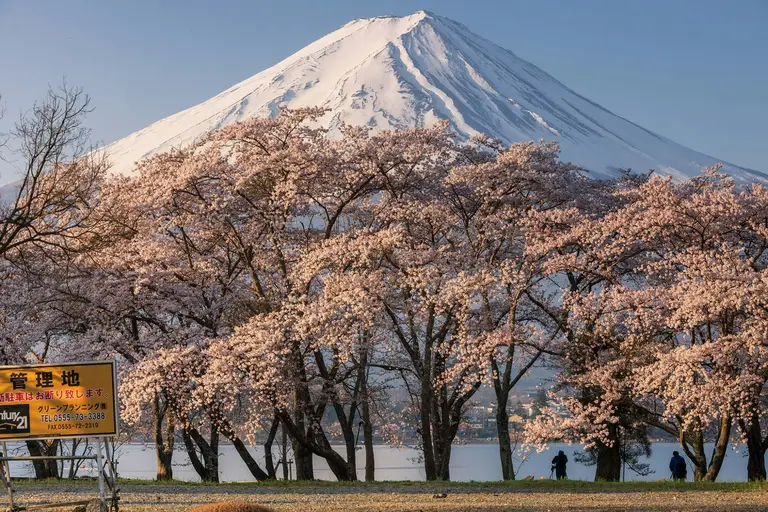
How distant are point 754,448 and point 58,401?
59.8 feet

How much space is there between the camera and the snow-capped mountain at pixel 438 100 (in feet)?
377

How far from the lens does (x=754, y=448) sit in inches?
957

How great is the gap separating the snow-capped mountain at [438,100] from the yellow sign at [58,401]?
90.0 meters

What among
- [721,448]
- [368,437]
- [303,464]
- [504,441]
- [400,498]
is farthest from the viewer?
[368,437]

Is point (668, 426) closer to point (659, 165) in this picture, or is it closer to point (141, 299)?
point (141, 299)

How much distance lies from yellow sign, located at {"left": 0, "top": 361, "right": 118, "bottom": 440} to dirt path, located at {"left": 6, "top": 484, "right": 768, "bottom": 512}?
310 centimetres

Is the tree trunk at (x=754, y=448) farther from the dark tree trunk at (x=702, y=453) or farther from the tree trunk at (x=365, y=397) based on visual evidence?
the tree trunk at (x=365, y=397)

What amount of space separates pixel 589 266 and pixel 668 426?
4.68 m

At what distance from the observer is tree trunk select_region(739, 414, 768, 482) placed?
2381 cm

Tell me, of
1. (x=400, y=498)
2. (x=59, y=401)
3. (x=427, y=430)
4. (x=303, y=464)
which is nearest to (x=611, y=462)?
(x=427, y=430)

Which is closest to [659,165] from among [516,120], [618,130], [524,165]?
[618,130]

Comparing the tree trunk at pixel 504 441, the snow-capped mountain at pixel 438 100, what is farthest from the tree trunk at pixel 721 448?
the snow-capped mountain at pixel 438 100

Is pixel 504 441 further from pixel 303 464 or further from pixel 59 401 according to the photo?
pixel 59 401

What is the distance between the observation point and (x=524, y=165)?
27.4m
